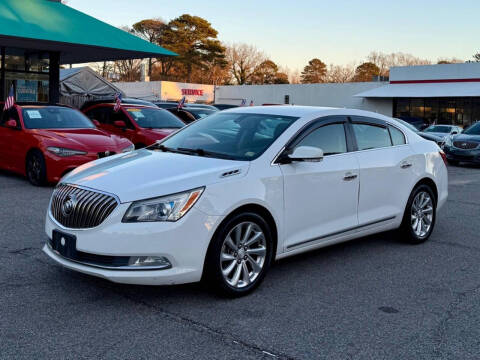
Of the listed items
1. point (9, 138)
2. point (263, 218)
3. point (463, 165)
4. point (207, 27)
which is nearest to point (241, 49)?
point (207, 27)

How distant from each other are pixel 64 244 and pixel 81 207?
1.10 feet

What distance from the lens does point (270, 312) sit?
443 cm

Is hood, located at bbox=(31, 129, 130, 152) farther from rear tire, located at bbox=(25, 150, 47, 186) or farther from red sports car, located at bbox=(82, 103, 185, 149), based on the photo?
red sports car, located at bbox=(82, 103, 185, 149)

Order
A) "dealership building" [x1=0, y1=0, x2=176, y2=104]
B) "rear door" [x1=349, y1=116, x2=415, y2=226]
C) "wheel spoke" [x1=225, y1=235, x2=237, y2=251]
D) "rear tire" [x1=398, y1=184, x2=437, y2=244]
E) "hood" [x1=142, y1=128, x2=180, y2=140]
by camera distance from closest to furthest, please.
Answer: "wheel spoke" [x1=225, y1=235, x2=237, y2=251]
"rear door" [x1=349, y1=116, x2=415, y2=226]
"rear tire" [x1=398, y1=184, x2=437, y2=244]
"hood" [x1=142, y1=128, x2=180, y2=140]
"dealership building" [x1=0, y1=0, x2=176, y2=104]

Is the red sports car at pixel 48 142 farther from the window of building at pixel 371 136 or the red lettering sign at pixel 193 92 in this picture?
the red lettering sign at pixel 193 92

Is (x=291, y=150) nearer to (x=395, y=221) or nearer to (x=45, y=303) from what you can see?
(x=395, y=221)

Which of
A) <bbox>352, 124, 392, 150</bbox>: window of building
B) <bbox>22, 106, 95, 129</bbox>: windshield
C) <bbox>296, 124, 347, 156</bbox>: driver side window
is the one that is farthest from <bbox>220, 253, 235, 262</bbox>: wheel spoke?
<bbox>22, 106, 95, 129</bbox>: windshield

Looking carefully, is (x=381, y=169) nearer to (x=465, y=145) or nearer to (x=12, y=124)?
(x=12, y=124)

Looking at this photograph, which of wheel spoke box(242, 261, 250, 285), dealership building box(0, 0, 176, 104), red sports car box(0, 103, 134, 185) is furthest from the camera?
dealership building box(0, 0, 176, 104)

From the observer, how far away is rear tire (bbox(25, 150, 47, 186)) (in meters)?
10.0

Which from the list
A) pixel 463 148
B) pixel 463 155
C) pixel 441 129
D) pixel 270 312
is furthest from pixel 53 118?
pixel 441 129

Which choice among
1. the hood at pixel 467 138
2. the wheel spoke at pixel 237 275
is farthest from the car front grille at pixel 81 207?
the hood at pixel 467 138

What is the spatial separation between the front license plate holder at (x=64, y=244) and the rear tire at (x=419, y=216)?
3876 mm

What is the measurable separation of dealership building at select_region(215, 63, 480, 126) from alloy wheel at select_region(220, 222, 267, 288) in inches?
1445
